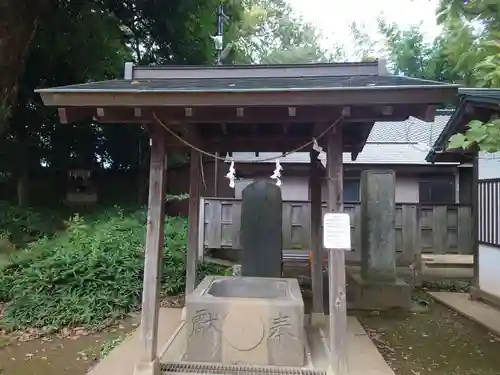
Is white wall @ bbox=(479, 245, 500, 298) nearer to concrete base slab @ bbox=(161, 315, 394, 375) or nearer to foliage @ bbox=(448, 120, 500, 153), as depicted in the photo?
concrete base slab @ bbox=(161, 315, 394, 375)

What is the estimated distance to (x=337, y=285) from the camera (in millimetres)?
3850

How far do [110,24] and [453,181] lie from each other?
35.6ft

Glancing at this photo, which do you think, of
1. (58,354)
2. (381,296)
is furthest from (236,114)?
(381,296)

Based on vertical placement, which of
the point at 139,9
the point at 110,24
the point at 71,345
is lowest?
the point at 71,345

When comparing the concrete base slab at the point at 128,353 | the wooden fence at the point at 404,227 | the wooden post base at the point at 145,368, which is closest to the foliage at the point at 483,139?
the wooden post base at the point at 145,368

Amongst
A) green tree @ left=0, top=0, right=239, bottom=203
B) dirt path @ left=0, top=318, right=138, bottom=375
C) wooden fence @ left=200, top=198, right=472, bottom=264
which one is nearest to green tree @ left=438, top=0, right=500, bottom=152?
dirt path @ left=0, top=318, right=138, bottom=375

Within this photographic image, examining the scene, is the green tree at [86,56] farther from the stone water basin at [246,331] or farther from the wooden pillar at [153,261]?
the stone water basin at [246,331]

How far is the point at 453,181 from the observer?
13273 mm

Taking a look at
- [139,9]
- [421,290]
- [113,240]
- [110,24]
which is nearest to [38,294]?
[113,240]

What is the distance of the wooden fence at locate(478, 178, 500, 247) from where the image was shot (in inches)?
281

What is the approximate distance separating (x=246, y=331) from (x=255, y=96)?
88.1 inches

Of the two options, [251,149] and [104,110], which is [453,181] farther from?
[104,110]

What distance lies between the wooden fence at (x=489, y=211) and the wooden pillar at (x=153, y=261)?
5791mm

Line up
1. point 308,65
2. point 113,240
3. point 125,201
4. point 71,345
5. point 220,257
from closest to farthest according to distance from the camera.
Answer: point 308,65 < point 71,345 < point 113,240 < point 220,257 < point 125,201
